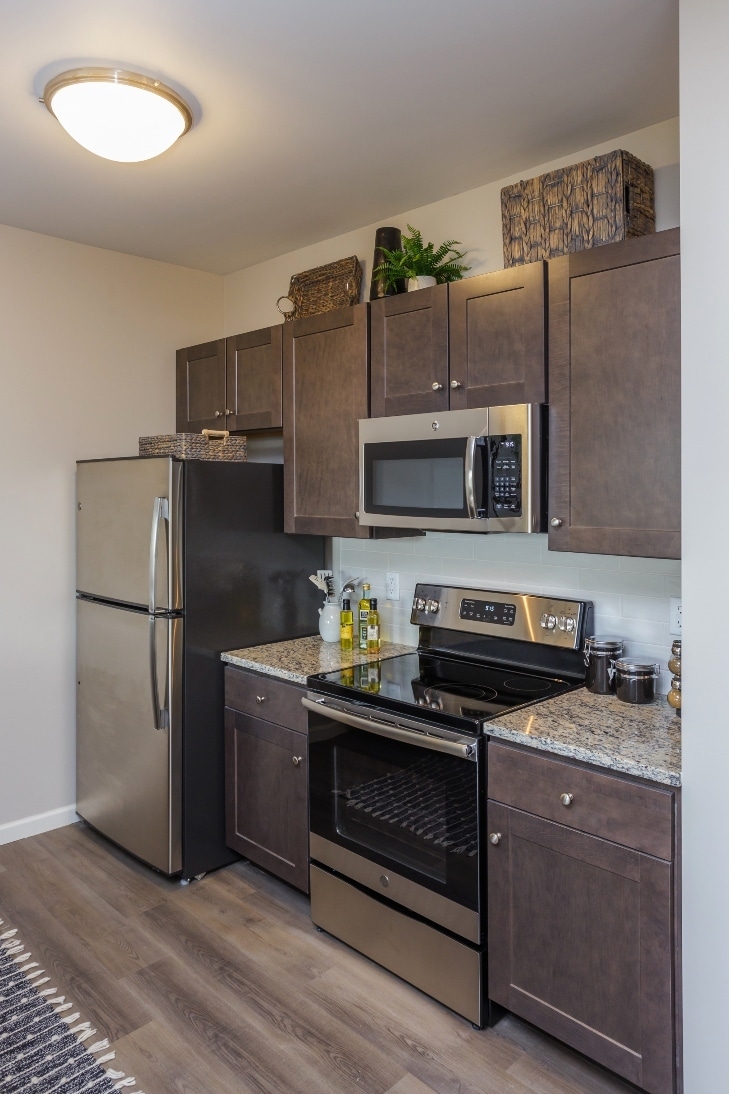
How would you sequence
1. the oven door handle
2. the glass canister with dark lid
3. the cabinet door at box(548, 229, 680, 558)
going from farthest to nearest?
the glass canister with dark lid < the oven door handle < the cabinet door at box(548, 229, 680, 558)

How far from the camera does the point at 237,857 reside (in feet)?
9.95

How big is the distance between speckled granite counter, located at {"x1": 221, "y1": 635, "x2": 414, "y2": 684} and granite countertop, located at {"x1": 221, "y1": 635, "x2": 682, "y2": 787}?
2.60 ft

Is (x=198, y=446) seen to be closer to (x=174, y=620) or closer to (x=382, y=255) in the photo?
(x=174, y=620)

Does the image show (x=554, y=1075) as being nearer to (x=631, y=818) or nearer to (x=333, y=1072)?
(x=333, y=1072)

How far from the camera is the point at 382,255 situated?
2.82 meters

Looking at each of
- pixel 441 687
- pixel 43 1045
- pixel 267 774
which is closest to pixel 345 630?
pixel 267 774

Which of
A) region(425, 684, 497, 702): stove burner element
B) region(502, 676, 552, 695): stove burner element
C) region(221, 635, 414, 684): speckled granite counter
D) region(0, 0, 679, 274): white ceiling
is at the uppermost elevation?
region(0, 0, 679, 274): white ceiling

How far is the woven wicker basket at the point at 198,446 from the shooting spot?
296 cm

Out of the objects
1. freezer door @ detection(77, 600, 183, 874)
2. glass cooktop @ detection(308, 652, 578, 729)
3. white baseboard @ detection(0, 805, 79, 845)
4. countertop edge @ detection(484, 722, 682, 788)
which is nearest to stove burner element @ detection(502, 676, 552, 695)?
glass cooktop @ detection(308, 652, 578, 729)

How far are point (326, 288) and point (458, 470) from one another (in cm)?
119

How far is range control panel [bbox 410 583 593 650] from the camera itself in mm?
2393

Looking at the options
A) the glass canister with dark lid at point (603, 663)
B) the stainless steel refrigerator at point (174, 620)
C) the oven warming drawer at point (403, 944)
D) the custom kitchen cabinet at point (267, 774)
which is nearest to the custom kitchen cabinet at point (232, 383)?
the stainless steel refrigerator at point (174, 620)

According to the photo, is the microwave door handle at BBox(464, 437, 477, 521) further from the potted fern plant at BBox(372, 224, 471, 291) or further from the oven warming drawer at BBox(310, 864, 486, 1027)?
the oven warming drawer at BBox(310, 864, 486, 1027)

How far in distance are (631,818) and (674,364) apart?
1.08 meters
